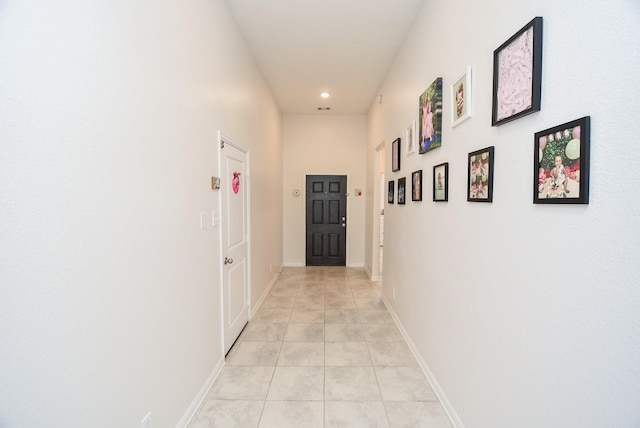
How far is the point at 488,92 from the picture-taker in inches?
56.3

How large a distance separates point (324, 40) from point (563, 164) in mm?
2800

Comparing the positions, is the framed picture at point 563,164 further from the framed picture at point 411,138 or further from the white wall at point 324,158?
the white wall at point 324,158

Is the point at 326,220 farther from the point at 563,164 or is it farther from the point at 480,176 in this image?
the point at 563,164

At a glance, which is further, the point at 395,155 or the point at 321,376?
the point at 395,155

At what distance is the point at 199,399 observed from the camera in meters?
1.89

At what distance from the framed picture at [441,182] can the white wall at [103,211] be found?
1.66 m

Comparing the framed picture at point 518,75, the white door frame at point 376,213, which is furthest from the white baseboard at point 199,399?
the white door frame at point 376,213

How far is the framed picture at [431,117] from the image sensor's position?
2.02 m

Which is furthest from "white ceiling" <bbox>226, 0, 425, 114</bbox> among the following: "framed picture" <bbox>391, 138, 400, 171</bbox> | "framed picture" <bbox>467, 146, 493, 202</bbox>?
"framed picture" <bbox>467, 146, 493, 202</bbox>

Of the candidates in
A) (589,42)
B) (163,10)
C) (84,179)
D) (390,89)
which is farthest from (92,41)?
(390,89)

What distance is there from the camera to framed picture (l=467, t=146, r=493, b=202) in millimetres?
1371

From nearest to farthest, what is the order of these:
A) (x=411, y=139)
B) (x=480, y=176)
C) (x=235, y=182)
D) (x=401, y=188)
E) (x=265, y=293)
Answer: (x=480, y=176)
(x=411, y=139)
(x=235, y=182)
(x=401, y=188)
(x=265, y=293)

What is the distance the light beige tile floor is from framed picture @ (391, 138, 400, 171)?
5.76 ft

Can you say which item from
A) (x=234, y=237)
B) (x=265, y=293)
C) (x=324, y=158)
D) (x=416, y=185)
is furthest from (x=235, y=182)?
(x=324, y=158)
